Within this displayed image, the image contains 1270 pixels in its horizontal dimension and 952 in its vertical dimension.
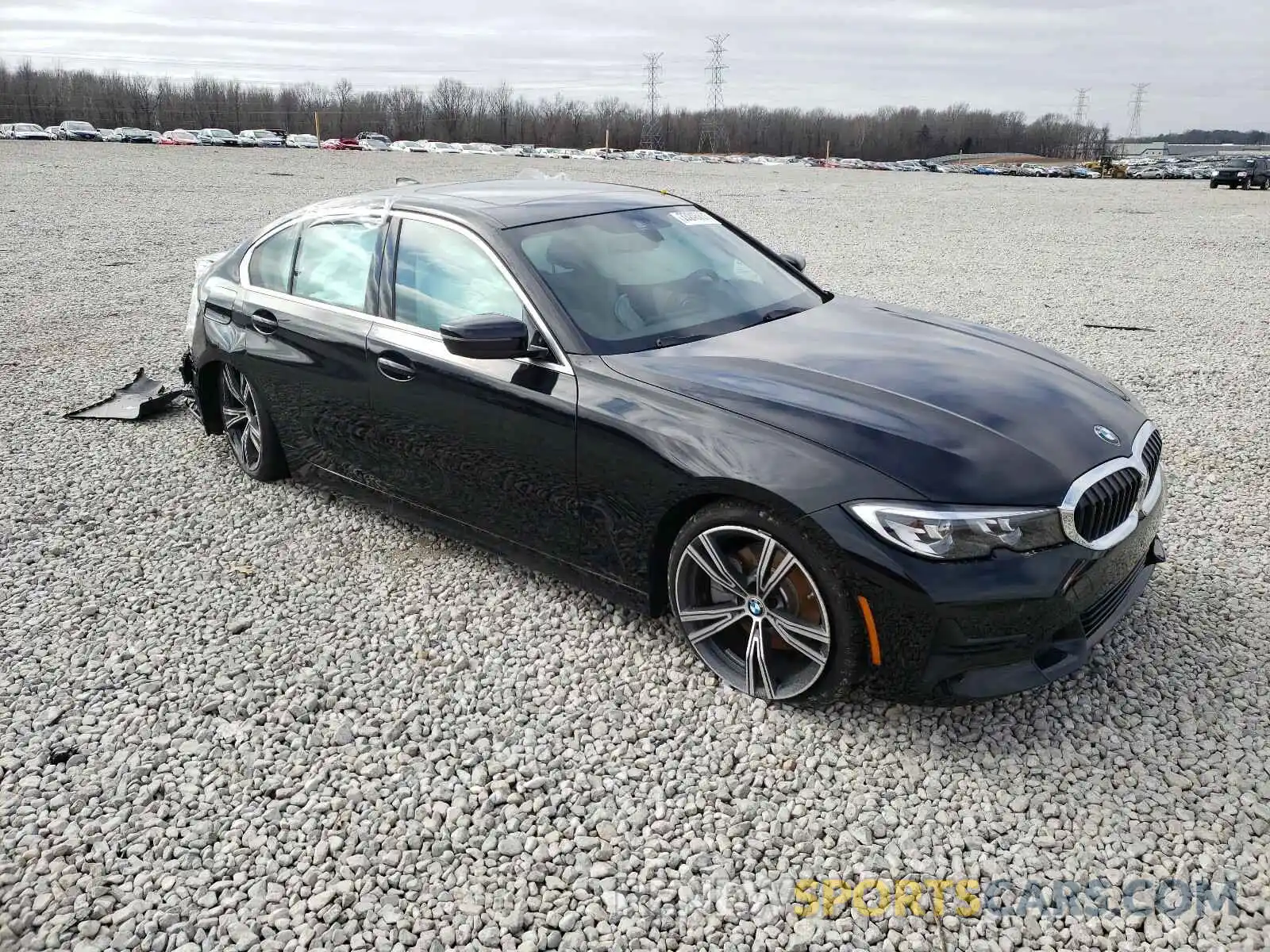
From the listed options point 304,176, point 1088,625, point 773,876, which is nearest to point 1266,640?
point 1088,625

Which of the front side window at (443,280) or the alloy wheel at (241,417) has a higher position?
the front side window at (443,280)

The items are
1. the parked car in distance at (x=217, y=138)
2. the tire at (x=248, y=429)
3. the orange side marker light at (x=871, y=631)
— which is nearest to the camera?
the orange side marker light at (x=871, y=631)

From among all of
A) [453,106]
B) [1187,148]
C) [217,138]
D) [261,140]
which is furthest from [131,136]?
[1187,148]

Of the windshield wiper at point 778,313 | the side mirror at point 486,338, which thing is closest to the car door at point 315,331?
the side mirror at point 486,338

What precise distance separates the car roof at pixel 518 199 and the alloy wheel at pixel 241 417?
1.28 m

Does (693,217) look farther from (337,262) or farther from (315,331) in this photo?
(315,331)

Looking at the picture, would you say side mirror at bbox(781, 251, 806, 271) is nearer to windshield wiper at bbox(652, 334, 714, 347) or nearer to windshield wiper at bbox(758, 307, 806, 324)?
windshield wiper at bbox(758, 307, 806, 324)

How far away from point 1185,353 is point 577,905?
788cm

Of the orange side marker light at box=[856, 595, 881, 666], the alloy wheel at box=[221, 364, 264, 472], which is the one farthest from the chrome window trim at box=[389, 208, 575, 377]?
the alloy wheel at box=[221, 364, 264, 472]

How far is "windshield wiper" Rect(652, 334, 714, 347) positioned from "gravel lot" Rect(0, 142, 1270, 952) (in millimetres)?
1142

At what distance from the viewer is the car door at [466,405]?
357 cm

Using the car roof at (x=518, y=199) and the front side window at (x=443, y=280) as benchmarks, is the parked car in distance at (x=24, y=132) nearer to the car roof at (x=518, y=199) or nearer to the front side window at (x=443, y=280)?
the car roof at (x=518, y=199)

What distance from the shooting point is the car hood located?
2.90 m

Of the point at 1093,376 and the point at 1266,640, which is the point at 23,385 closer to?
the point at 1093,376
